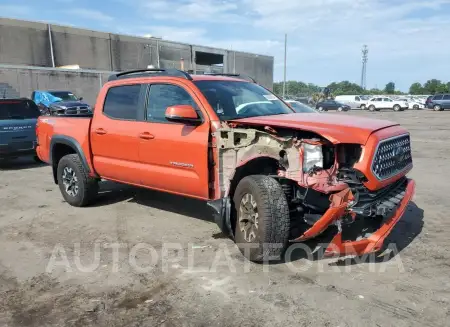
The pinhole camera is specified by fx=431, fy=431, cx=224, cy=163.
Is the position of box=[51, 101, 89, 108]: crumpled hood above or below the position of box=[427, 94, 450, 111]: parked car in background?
Result: above

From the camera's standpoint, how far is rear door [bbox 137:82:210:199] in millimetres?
4730

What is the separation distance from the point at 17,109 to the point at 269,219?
906cm

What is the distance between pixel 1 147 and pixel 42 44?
3175cm

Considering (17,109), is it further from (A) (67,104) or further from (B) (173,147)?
(A) (67,104)

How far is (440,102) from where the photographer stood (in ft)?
137

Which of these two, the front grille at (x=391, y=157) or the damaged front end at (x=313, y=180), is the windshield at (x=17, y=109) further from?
the front grille at (x=391, y=157)

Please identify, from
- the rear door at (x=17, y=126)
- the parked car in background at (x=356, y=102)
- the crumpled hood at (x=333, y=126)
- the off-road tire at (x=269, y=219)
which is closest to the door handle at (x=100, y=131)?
the crumpled hood at (x=333, y=126)

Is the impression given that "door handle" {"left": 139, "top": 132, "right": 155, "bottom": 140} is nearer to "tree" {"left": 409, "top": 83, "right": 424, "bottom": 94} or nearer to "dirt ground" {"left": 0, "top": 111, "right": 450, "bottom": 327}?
"dirt ground" {"left": 0, "top": 111, "right": 450, "bottom": 327}

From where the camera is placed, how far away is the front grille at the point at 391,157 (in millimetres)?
3904

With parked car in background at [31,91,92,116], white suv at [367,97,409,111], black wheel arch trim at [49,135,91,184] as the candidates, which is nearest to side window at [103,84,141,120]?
black wheel arch trim at [49,135,91,184]

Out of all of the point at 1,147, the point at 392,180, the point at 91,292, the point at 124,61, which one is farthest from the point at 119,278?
the point at 124,61

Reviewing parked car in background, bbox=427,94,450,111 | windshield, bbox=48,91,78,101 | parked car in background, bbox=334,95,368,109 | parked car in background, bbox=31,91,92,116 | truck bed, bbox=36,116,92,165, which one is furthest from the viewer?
parked car in background, bbox=334,95,368,109
